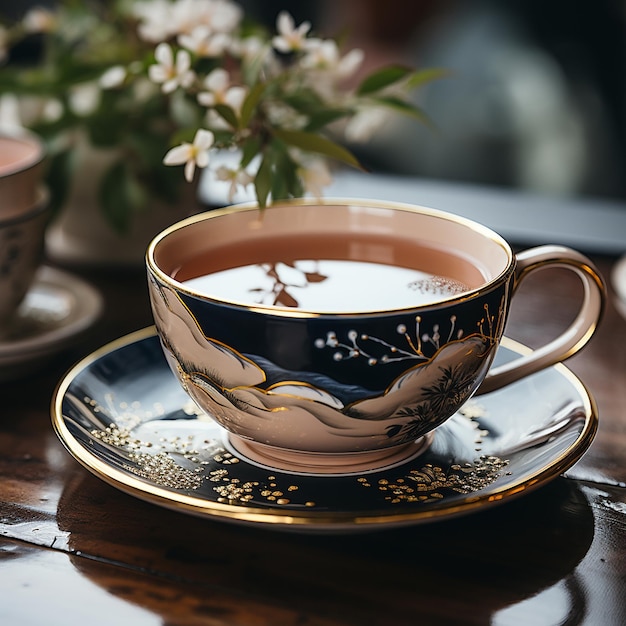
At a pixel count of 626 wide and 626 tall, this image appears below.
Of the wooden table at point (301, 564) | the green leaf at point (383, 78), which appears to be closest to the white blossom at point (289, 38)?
the green leaf at point (383, 78)

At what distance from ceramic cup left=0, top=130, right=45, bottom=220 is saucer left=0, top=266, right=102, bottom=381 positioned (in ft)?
0.30

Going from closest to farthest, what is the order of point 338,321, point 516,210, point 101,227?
point 338,321 < point 101,227 < point 516,210

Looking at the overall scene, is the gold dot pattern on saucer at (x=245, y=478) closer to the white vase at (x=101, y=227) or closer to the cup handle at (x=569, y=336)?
the cup handle at (x=569, y=336)

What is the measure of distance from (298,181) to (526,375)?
0.22 m

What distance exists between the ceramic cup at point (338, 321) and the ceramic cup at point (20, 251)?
0.57ft

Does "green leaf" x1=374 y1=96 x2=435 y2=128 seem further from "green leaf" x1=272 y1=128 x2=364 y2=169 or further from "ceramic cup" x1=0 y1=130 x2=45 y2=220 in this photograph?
"ceramic cup" x1=0 y1=130 x2=45 y2=220

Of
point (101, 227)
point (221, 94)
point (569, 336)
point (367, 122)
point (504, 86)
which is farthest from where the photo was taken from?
point (504, 86)

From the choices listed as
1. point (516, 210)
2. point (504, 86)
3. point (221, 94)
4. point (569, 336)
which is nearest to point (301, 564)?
point (569, 336)

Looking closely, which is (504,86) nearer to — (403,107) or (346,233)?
(403,107)

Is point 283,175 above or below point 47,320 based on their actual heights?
above

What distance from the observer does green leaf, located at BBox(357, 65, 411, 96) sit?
76cm

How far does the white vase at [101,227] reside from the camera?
905 millimetres

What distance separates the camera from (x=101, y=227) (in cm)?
92

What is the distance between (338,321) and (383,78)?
368 millimetres
